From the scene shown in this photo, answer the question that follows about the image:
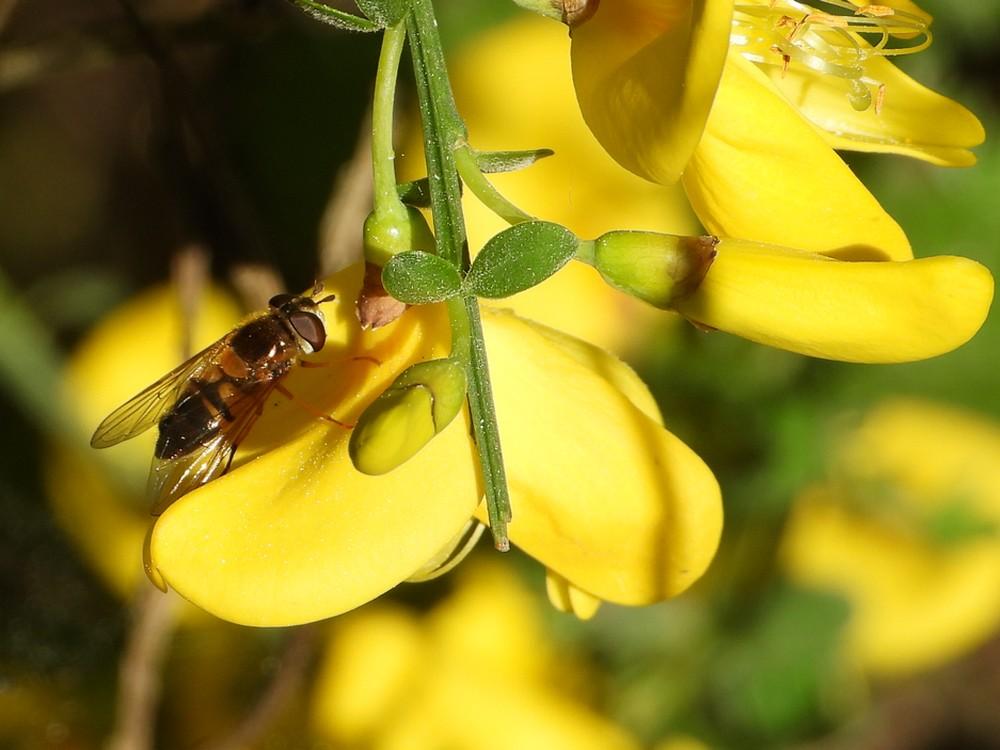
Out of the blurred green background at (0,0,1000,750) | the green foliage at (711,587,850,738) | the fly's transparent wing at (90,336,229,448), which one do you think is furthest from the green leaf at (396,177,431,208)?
the green foliage at (711,587,850,738)

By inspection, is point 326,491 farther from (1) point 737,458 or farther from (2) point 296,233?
(2) point 296,233

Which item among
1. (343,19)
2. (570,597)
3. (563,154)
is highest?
(343,19)

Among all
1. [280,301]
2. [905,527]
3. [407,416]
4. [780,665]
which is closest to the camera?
[407,416]

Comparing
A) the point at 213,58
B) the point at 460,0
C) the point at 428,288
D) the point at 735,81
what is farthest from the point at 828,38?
the point at 213,58

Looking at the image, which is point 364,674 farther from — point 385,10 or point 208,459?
point 385,10

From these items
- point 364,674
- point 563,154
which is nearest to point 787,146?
point 563,154

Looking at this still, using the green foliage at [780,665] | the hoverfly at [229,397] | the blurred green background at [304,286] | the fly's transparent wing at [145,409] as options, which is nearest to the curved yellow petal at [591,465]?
the hoverfly at [229,397]
